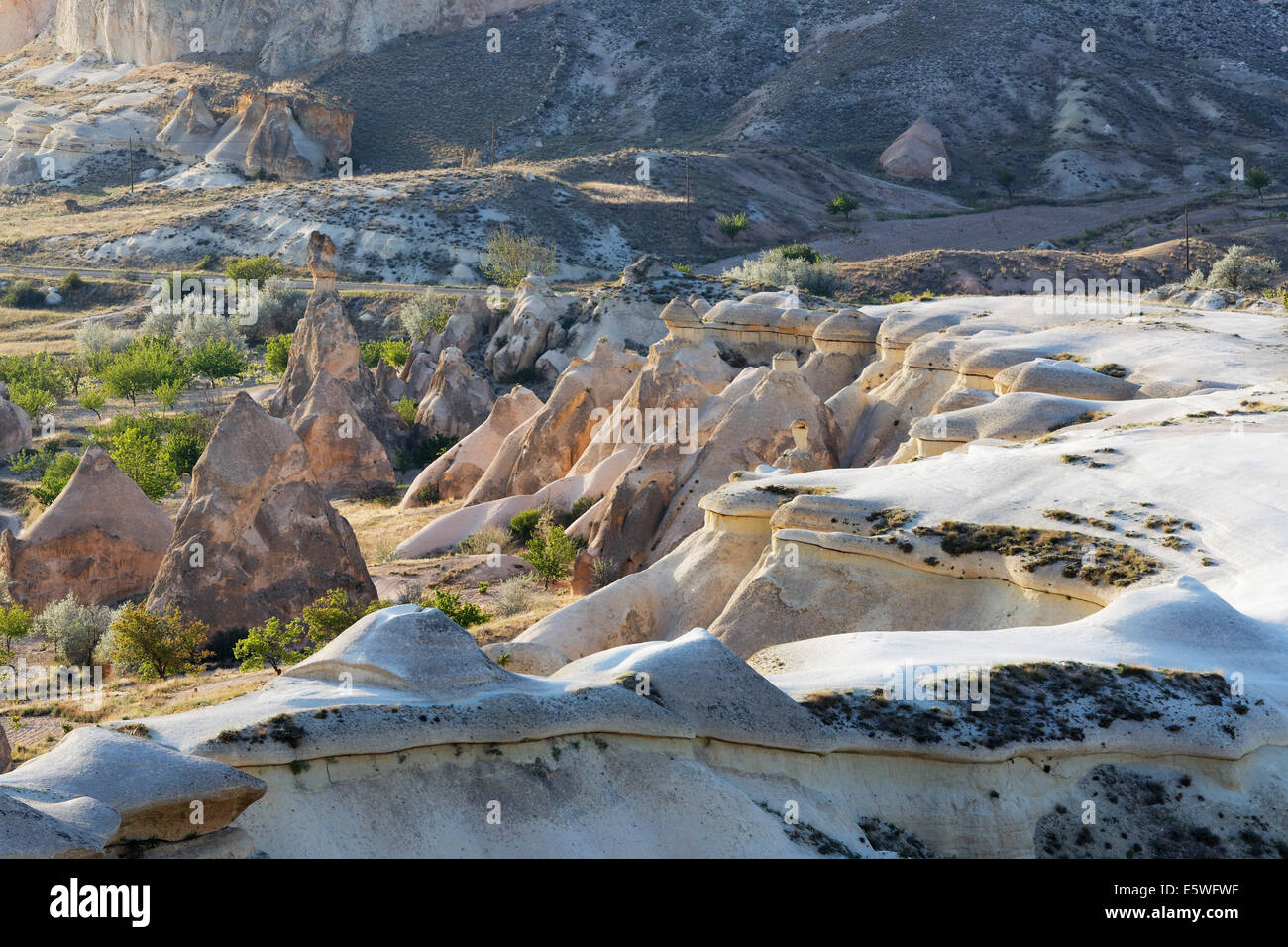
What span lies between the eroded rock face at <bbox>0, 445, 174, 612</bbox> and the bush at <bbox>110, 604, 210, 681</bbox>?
4.42m

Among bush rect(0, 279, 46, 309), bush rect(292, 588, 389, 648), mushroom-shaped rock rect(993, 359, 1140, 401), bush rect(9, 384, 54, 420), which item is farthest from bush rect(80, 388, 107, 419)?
mushroom-shaped rock rect(993, 359, 1140, 401)

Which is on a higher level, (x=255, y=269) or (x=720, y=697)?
(x=255, y=269)

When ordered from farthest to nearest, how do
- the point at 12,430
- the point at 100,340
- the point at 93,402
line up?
the point at 100,340
the point at 93,402
the point at 12,430

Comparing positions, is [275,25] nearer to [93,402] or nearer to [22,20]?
[22,20]

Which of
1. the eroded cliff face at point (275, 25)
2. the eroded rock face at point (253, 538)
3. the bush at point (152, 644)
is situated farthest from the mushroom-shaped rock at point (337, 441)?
the eroded cliff face at point (275, 25)

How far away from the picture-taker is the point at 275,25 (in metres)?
99.7

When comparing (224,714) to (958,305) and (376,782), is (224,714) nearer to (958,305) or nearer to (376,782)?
(376,782)

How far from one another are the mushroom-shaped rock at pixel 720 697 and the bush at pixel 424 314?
3952 cm

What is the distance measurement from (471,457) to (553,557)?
29.8 ft

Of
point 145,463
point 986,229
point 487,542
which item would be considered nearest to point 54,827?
point 487,542

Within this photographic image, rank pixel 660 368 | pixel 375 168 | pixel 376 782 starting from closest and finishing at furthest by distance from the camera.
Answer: pixel 376 782 → pixel 660 368 → pixel 375 168
